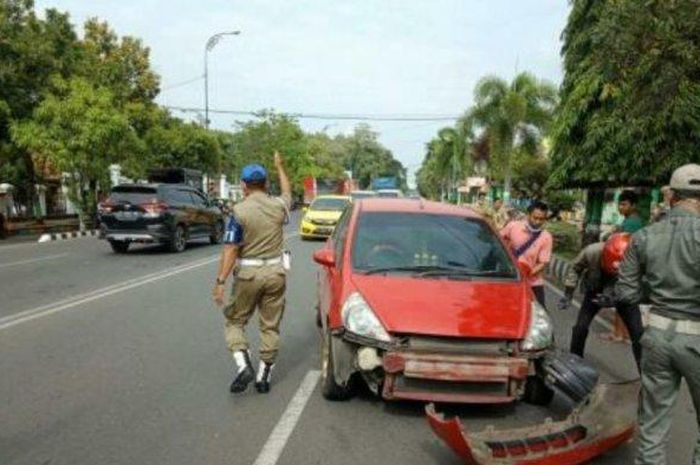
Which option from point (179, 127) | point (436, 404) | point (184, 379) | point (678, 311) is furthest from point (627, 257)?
point (179, 127)

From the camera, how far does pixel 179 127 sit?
43594mm

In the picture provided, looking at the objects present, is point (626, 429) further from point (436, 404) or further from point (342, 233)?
point (342, 233)

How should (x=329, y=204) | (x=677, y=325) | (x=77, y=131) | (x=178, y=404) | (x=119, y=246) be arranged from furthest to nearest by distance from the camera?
(x=77, y=131)
(x=329, y=204)
(x=119, y=246)
(x=178, y=404)
(x=677, y=325)

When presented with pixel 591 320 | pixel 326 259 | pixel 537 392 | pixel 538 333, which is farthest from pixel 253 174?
pixel 591 320

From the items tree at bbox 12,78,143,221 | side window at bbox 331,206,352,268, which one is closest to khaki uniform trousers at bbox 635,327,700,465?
side window at bbox 331,206,352,268

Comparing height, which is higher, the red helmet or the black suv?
the red helmet

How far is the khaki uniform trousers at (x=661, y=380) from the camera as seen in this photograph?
11.9 ft

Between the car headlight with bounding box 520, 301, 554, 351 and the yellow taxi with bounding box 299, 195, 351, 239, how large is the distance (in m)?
17.2

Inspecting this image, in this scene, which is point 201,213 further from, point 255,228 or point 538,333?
point 538,333

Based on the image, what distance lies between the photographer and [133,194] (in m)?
18.2

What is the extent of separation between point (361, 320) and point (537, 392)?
1570 mm

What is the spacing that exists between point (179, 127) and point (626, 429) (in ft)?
136

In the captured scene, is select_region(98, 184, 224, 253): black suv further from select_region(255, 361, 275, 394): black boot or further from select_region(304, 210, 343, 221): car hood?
select_region(255, 361, 275, 394): black boot

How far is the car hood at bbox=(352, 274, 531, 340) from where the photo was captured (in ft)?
16.4
